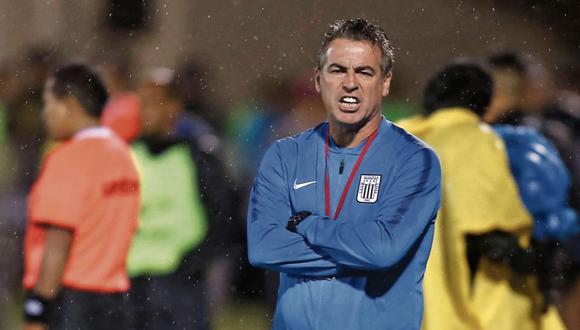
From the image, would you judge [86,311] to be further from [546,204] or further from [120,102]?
[546,204]

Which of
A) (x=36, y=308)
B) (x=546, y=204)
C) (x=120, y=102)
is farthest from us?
(x=120, y=102)

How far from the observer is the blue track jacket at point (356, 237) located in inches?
91.8

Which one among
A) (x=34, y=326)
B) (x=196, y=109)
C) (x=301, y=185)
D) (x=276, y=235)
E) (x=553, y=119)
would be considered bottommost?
(x=34, y=326)

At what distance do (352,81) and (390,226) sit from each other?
0.28 meters

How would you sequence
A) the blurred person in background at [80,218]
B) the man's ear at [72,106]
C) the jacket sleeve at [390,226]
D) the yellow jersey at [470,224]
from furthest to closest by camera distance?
1. the man's ear at [72,106]
2. the blurred person in background at [80,218]
3. the yellow jersey at [470,224]
4. the jacket sleeve at [390,226]

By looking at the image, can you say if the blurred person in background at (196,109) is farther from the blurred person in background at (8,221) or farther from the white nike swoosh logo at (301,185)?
the white nike swoosh logo at (301,185)

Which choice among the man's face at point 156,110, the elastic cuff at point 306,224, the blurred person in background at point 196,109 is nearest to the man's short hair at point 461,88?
the blurred person in background at point 196,109

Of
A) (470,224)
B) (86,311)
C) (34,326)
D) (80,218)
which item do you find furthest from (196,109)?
(470,224)

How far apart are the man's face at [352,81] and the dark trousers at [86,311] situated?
1.58 metres

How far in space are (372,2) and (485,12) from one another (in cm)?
37

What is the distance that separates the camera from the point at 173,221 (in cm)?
400

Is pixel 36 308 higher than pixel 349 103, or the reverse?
pixel 349 103

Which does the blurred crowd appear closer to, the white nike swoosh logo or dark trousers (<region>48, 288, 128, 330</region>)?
dark trousers (<region>48, 288, 128, 330</region>)

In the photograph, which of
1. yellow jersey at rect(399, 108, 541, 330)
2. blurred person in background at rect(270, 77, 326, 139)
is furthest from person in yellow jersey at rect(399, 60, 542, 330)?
blurred person in background at rect(270, 77, 326, 139)
